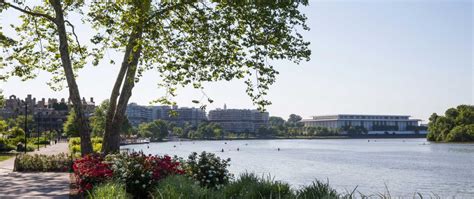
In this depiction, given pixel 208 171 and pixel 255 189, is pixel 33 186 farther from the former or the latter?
pixel 255 189

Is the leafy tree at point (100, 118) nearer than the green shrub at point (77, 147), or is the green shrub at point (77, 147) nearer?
the green shrub at point (77, 147)

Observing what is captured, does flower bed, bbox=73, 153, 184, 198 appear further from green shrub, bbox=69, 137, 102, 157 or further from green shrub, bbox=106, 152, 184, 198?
green shrub, bbox=69, 137, 102, 157

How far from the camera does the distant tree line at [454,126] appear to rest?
492ft

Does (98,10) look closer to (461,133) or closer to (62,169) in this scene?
(62,169)

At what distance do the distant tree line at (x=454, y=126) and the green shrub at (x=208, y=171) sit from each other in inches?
5772

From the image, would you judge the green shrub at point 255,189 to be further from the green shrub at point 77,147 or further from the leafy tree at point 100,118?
the leafy tree at point 100,118

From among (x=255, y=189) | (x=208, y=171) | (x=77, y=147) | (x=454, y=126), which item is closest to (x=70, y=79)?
(x=208, y=171)

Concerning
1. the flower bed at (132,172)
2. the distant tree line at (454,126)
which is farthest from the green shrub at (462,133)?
the flower bed at (132,172)

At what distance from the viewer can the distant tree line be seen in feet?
492

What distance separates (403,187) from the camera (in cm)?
3884

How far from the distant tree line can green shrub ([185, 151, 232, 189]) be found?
147m

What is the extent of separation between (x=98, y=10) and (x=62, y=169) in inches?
371

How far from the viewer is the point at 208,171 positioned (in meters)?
15.5

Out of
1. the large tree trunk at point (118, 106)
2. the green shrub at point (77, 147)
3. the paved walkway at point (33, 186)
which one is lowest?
the paved walkway at point (33, 186)
